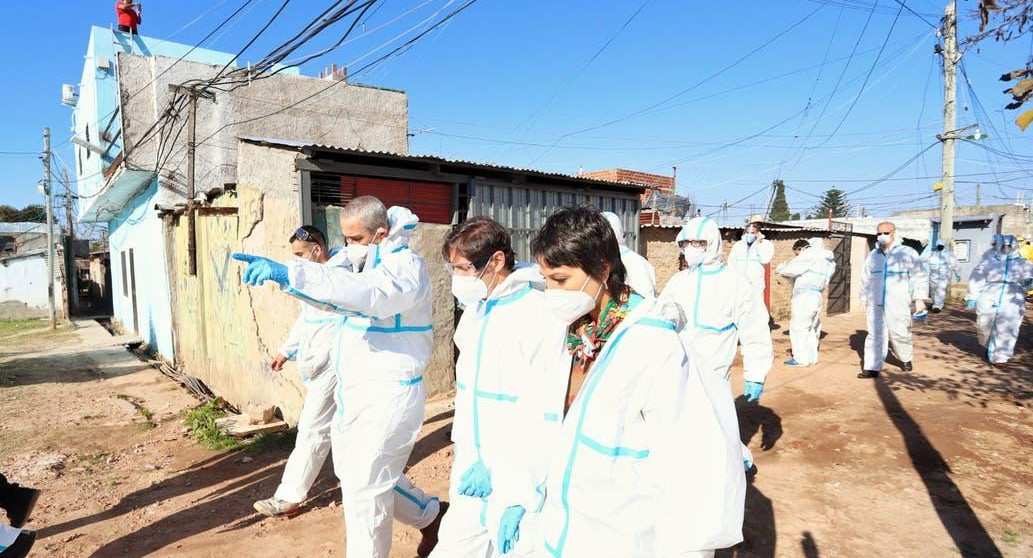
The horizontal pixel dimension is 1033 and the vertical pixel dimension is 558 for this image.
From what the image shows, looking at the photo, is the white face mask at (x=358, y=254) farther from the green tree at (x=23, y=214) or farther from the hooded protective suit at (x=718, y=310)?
the green tree at (x=23, y=214)

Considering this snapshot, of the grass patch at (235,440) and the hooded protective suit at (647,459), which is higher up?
the hooded protective suit at (647,459)

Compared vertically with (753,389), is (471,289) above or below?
above

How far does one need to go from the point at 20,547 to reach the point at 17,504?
67 centimetres

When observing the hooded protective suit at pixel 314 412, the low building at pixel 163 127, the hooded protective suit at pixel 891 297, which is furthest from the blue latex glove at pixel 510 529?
the low building at pixel 163 127


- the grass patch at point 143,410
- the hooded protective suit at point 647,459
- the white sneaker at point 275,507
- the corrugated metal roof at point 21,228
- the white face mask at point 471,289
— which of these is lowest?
the grass patch at point 143,410

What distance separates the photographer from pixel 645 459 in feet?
4.97

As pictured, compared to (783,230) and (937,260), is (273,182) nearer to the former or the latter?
(783,230)

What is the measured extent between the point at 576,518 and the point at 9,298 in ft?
94.7

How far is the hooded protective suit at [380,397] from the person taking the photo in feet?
8.81

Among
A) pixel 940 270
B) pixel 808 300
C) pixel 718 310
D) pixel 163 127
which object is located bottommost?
pixel 808 300

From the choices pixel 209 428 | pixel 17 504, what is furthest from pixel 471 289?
pixel 209 428

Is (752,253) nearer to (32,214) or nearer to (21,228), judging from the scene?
(21,228)

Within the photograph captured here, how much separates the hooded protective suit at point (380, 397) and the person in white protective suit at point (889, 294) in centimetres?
697

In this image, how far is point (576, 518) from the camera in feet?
5.08
